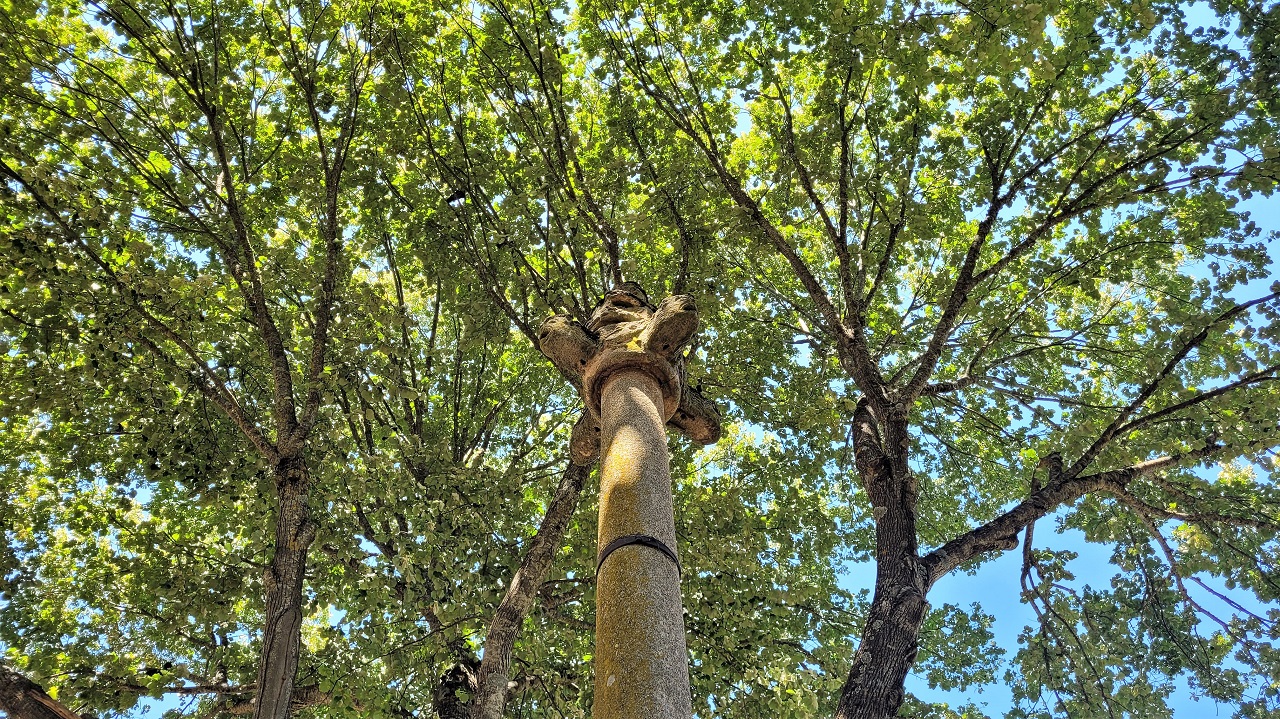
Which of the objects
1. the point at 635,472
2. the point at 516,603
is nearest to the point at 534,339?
the point at 516,603

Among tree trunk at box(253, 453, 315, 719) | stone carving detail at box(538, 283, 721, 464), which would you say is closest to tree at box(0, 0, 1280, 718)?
tree trunk at box(253, 453, 315, 719)

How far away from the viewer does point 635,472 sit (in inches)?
149

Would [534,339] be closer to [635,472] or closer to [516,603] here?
[516,603]

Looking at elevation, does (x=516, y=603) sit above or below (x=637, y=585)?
above

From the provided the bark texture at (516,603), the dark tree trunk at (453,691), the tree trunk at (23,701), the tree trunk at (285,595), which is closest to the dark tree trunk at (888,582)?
the bark texture at (516,603)

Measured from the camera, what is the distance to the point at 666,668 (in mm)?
3025

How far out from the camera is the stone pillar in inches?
119

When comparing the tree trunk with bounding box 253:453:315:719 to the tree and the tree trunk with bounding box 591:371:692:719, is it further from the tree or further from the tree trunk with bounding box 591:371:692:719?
the tree trunk with bounding box 591:371:692:719

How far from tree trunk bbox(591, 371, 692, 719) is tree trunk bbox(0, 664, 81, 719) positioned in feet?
11.2

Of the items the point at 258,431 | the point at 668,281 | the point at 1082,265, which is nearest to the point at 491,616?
the point at 258,431

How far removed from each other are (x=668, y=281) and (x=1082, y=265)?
15.1 ft

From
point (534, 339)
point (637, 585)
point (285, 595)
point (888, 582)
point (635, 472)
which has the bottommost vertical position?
point (637, 585)

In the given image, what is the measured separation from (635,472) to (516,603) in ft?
12.0

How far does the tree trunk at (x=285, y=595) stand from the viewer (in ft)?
17.0
